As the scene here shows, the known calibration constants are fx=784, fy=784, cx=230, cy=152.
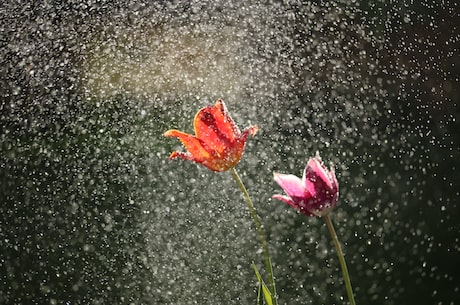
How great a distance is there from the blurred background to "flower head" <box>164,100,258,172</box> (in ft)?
3.80

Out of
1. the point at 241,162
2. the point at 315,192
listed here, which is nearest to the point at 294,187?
the point at 315,192

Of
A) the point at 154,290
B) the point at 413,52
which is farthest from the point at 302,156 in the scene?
the point at 154,290

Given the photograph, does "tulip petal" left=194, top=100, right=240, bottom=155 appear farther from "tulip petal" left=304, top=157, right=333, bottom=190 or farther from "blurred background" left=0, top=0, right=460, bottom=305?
"blurred background" left=0, top=0, right=460, bottom=305

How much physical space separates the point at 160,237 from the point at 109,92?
2.41 feet

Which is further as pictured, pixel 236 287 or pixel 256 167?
pixel 256 167

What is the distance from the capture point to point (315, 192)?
48 cm

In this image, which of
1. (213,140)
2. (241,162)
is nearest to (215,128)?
(213,140)

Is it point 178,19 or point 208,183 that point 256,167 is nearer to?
point 208,183

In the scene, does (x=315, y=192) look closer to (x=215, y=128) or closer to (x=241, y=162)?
(x=215, y=128)

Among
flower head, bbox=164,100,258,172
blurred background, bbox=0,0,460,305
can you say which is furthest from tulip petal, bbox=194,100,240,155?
blurred background, bbox=0,0,460,305

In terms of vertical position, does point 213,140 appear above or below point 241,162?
above

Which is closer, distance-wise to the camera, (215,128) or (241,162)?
(215,128)

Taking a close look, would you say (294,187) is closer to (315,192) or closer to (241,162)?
(315,192)

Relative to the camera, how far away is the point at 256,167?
2.28 m
